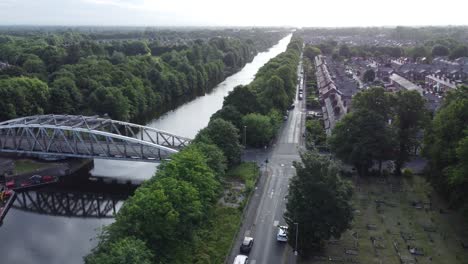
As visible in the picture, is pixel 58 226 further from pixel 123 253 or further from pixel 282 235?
pixel 282 235

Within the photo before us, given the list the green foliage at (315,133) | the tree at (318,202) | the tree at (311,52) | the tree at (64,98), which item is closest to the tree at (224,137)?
the green foliage at (315,133)

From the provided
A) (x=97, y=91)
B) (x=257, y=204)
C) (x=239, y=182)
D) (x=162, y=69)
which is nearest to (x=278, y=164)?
(x=239, y=182)

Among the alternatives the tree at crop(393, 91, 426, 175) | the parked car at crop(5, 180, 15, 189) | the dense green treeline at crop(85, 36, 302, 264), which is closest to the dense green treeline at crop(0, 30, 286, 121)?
the parked car at crop(5, 180, 15, 189)

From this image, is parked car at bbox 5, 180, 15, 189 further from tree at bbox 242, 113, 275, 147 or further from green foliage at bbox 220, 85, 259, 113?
green foliage at bbox 220, 85, 259, 113

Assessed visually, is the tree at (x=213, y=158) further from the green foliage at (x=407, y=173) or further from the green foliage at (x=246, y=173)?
the green foliage at (x=407, y=173)

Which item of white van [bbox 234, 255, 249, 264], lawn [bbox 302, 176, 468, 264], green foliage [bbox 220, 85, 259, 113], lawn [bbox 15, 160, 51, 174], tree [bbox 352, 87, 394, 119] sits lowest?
lawn [bbox 15, 160, 51, 174]

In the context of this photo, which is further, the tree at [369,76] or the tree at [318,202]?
the tree at [369,76]
